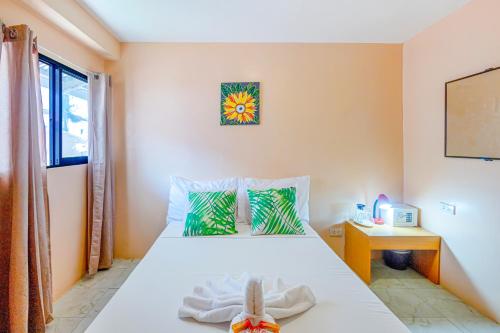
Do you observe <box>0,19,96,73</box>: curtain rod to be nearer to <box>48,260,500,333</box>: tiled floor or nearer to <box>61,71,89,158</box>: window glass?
<box>61,71,89,158</box>: window glass

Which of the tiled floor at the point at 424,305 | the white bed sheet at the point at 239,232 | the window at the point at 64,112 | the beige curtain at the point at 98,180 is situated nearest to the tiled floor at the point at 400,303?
the tiled floor at the point at 424,305

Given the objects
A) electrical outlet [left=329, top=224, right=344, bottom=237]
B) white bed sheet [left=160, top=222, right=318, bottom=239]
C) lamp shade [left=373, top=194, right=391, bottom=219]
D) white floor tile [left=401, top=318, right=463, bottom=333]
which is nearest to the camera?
white floor tile [left=401, top=318, right=463, bottom=333]

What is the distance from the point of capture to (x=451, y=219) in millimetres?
2473

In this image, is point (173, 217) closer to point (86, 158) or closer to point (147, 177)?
point (147, 177)

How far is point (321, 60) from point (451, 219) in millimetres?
1955

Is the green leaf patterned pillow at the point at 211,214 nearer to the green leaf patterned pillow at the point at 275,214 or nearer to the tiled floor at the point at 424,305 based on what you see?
the green leaf patterned pillow at the point at 275,214

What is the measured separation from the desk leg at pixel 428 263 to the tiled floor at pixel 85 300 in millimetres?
2865

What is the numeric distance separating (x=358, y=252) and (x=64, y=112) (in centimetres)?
299

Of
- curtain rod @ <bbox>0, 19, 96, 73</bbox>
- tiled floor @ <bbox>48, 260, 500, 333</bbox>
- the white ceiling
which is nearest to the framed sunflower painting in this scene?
the white ceiling

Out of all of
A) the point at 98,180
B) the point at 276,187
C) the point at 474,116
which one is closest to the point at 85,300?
the point at 98,180

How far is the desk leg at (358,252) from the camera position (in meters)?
2.63

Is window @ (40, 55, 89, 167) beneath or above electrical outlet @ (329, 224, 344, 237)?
above

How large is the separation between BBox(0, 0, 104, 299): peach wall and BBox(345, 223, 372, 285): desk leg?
263 centimetres

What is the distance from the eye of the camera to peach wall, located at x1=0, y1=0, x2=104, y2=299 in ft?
7.20
